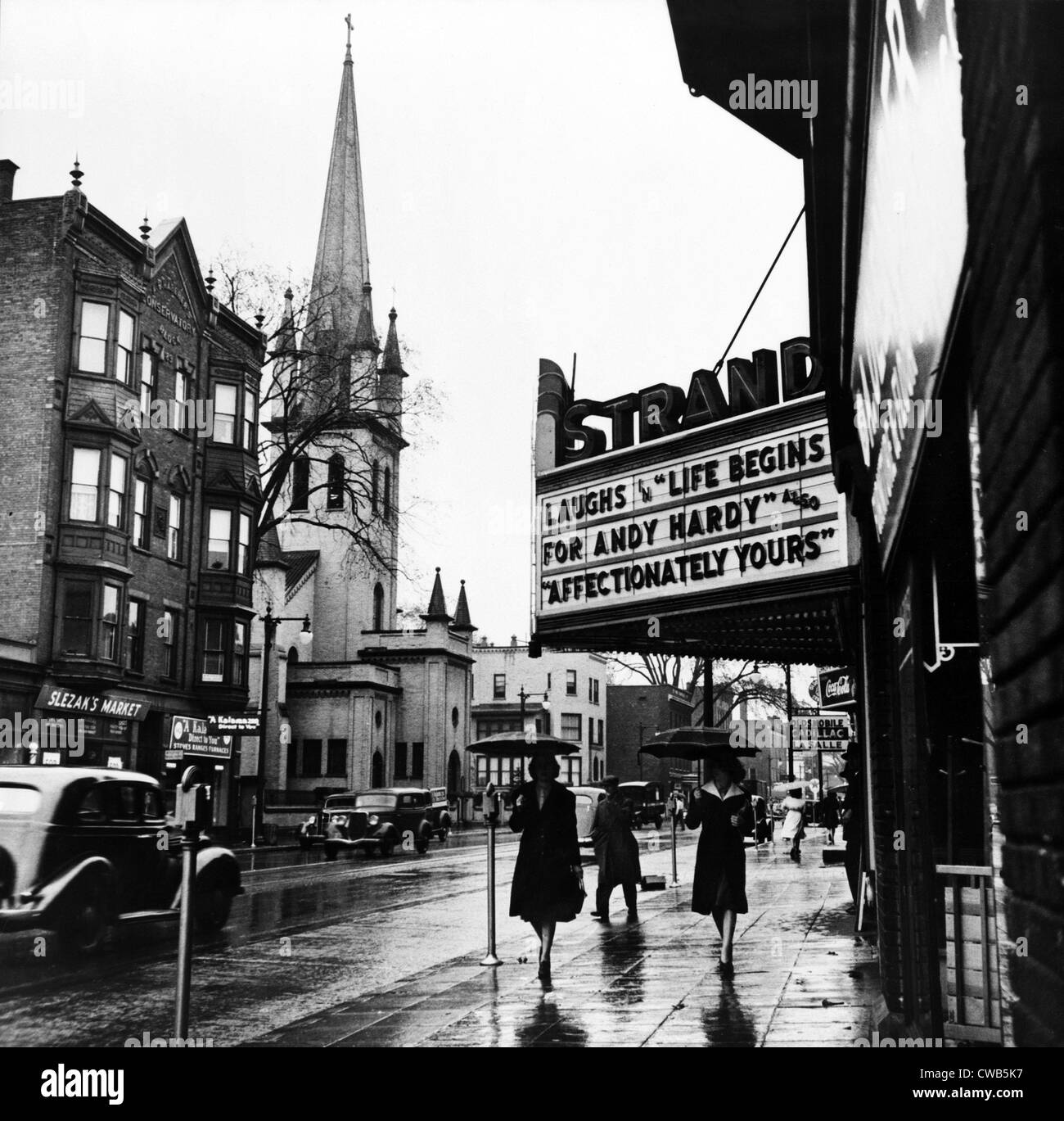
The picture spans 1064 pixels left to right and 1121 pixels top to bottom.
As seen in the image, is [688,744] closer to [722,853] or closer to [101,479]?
[722,853]

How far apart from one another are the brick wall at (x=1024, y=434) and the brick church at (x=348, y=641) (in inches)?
1999

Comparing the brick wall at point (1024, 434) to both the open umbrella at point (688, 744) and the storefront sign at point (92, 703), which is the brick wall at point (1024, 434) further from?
the storefront sign at point (92, 703)

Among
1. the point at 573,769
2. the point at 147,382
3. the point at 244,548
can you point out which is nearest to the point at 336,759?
the point at 244,548

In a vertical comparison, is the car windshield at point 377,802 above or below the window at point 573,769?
below

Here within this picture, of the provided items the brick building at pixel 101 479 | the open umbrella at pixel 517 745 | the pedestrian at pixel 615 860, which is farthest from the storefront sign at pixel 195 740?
the pedestrian at pixel 615 860

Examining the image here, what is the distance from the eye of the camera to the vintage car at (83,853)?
12.0m

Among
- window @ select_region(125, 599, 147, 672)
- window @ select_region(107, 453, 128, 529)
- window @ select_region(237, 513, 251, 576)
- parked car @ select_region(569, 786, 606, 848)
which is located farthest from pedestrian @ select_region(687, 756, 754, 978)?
window @ select_region(237, 513, 251, 576)

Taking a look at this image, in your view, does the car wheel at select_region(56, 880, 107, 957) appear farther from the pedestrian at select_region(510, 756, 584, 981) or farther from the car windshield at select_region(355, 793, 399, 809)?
the car windshield at select_region(355, 793, 399, 809)

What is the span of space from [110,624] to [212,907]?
62.8ft

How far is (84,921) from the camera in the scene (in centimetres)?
1235

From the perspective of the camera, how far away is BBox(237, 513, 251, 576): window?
1558 inches

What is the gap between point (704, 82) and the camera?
972 cm

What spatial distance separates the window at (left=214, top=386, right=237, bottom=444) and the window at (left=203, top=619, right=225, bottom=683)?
18.5 feet
